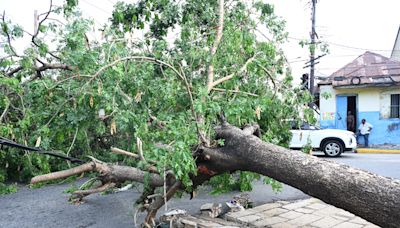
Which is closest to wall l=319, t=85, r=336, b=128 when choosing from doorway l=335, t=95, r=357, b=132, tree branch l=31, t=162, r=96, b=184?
doorway l=335, t=95, r=357, b=132

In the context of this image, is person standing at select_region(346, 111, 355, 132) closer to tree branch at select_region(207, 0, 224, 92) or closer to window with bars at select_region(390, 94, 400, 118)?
window with bars at select_region(390, 94, 400, 118)

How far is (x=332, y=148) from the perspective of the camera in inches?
478

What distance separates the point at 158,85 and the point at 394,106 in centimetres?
1463

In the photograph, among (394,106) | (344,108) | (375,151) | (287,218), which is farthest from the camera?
(344,108)

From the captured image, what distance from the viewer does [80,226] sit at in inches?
209

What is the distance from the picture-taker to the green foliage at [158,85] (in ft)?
12.2

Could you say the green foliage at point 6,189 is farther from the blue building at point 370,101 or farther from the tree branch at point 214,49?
the blue building at point 370,101

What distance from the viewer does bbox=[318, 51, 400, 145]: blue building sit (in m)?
15.6

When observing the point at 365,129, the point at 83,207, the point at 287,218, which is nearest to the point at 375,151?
the point at 365,129

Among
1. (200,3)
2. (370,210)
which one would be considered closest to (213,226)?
(370,210)

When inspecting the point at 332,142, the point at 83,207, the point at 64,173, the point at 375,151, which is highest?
the point at 64,173

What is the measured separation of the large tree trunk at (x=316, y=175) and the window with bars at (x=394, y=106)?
14.3 m

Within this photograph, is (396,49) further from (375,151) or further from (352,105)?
(375,151)

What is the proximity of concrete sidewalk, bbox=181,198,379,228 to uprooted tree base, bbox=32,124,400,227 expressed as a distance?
0.82 m
